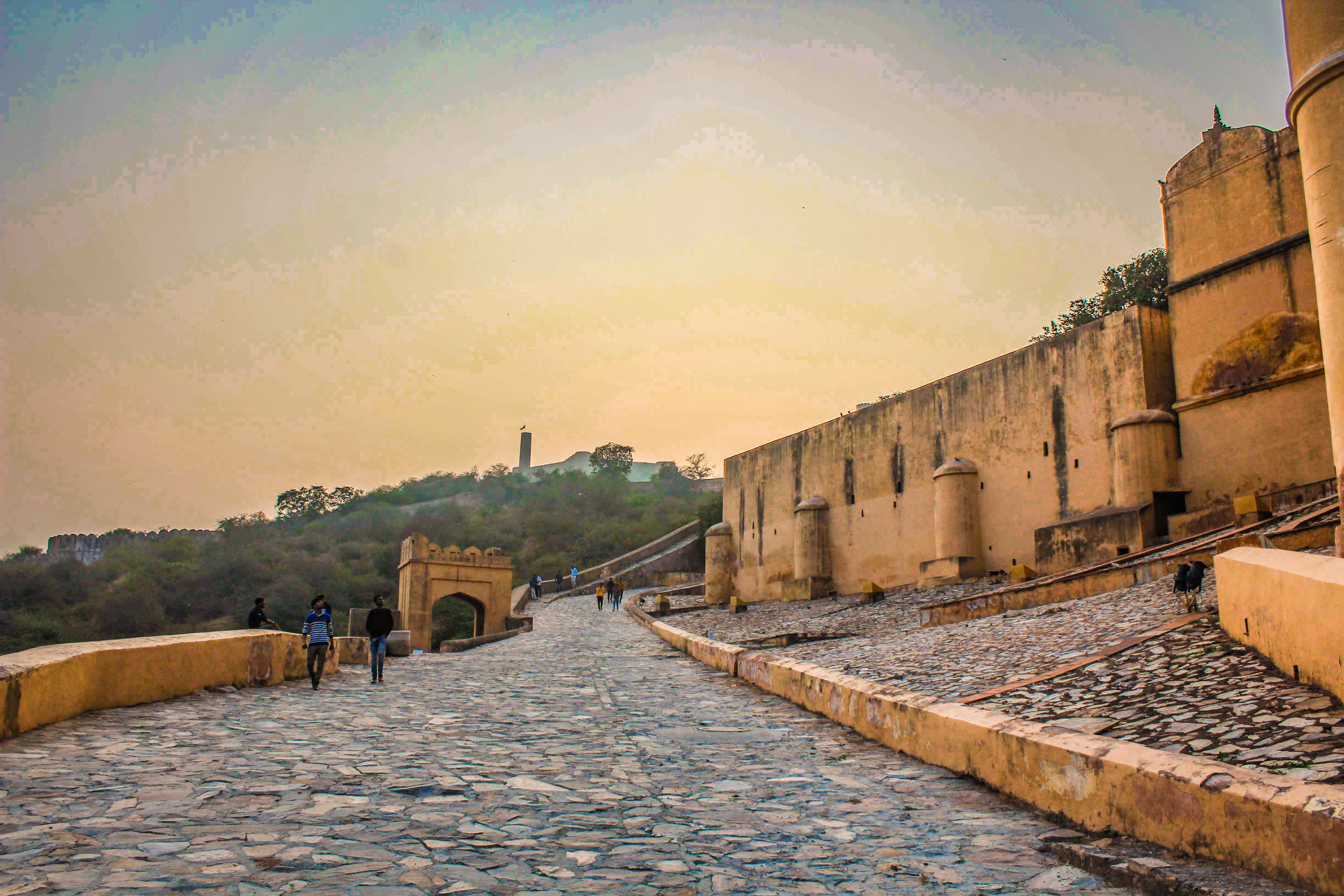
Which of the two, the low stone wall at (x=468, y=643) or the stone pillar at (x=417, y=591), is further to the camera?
the stone pillar at (x=417, y=591)

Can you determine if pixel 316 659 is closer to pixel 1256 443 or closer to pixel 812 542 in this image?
pixel 1256 443

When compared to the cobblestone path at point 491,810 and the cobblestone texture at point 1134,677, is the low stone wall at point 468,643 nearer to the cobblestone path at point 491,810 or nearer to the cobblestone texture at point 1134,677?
the cobblestone texture at point 1134,677

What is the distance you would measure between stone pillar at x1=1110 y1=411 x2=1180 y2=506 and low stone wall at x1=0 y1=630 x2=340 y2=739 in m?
15.6

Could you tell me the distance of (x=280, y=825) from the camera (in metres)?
3.54

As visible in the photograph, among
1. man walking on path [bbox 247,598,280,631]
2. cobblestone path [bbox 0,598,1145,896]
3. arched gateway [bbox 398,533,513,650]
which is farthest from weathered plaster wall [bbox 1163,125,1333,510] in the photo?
arched gateway [bbox 398,533,513,650]

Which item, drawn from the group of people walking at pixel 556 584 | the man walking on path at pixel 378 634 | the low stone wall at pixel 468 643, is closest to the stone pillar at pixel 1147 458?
the low stone wall at pixel 468 643

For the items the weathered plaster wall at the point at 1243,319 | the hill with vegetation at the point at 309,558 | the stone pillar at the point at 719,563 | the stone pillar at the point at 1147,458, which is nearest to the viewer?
the weathered plaster wall at the point at 1243,319

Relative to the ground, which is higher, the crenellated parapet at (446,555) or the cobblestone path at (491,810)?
the crenellated parapet at (446,555)

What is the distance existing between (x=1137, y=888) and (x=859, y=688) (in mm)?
3614

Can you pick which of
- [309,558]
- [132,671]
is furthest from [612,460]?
[132,671]

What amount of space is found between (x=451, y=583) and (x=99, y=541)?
5015 centimetres

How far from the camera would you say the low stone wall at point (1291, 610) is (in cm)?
390

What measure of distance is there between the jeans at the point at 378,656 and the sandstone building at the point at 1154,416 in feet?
45.3

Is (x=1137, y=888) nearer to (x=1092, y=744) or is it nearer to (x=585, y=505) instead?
(x=1092, y=744)
